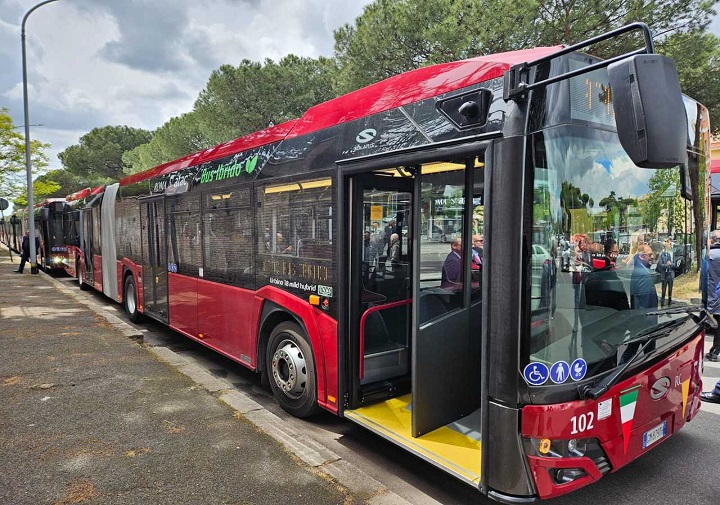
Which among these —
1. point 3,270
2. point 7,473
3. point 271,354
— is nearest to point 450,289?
point 271,354

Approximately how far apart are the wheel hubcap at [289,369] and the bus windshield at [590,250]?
95.7 inches

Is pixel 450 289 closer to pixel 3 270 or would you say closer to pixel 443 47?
pixel 443 47

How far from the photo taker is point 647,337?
117 inches

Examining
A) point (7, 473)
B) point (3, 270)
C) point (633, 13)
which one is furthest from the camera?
point (3, 270)

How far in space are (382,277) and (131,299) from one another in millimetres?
7092

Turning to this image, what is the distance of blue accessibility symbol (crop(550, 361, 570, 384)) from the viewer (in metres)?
2.61

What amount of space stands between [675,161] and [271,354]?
3934mm

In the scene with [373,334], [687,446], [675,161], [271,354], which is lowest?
[687,446]

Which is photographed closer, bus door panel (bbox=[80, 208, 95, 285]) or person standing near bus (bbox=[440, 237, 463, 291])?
person standing near bus (bbox=[440, 237, 463, 291])

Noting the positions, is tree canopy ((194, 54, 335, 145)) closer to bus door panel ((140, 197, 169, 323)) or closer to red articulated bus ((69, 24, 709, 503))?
bus door panel ((140, 197, 169, 323))

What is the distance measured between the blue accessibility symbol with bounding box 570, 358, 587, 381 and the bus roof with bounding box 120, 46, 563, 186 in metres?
1.70

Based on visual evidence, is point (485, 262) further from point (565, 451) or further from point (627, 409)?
point (627, 409)

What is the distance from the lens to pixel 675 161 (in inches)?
82.7

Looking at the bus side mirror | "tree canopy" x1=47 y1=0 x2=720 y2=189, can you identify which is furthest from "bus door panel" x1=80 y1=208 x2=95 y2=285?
the bus side mirror
